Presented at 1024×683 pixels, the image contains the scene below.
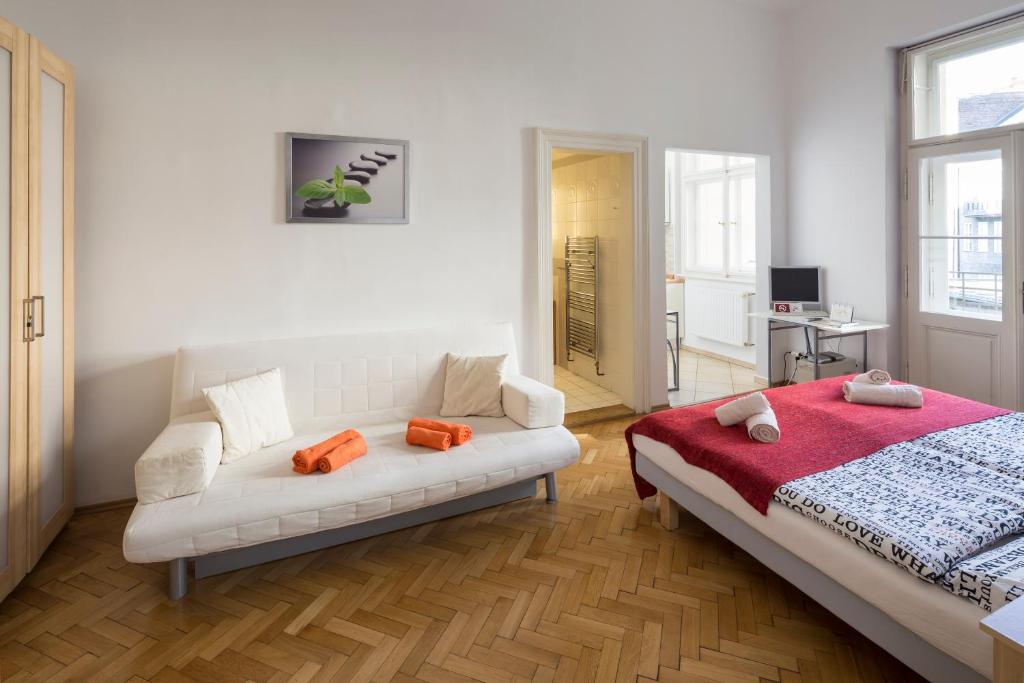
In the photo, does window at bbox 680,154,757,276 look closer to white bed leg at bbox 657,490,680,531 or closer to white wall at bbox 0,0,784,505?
white wall at bbox 0,0,784,505

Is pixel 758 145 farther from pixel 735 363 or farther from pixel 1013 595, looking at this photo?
pixel 1013 595

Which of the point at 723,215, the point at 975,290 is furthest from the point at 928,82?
the point at 723,215

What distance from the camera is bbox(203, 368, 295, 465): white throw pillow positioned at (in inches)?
106

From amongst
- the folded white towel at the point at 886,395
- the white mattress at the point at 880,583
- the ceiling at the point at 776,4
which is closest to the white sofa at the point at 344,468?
the white mattress at the point at 880,583

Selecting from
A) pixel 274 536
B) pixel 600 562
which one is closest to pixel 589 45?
pixel 600 562

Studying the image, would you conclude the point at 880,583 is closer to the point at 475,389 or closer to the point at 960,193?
the point at 475,389

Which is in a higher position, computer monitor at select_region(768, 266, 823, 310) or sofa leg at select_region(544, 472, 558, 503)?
computer monitor at select_region(768, 266, 823, 310)

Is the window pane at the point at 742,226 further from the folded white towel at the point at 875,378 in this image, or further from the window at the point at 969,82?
the folded white towel at the point at 875,378

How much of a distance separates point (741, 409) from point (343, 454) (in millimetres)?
1723

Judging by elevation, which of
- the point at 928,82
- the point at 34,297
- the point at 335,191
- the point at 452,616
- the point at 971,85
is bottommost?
the point at 452,616

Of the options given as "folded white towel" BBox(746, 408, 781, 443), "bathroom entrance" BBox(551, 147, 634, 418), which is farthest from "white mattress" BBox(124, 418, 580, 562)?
"bathroom entrance" BBox(551, 147, 634, 418)

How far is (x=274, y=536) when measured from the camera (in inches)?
91.4

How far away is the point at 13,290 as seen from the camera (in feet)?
7.64

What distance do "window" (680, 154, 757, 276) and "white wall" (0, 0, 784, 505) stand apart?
232 cm
